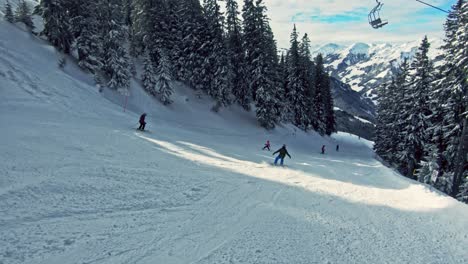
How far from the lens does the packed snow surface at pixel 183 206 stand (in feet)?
21.2

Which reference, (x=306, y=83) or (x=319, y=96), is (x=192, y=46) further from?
(x=319, y=96)

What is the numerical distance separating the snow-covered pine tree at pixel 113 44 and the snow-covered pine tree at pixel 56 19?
3.34 metres

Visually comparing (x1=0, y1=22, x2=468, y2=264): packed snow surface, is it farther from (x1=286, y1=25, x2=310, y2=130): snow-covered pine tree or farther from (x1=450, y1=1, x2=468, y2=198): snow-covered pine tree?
(x1=286, y1=25, x2=310, y2=130): snow-covered pine tree

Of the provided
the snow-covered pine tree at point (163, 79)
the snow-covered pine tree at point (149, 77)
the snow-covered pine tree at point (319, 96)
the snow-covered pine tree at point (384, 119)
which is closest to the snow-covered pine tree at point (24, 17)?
the snow-covered pine tree at point (149, 77)

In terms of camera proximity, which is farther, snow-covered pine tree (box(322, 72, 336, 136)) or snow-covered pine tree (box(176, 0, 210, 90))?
snow-covered pine tree (box(322, 72, 336, 136))

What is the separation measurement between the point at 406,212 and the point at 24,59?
29924 mm

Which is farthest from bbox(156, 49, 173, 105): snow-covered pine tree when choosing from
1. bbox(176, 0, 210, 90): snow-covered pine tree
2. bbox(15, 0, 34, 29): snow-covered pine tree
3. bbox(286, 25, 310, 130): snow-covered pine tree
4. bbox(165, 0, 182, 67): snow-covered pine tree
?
bbox(286, 25, 310, 130): snow-covered pine tree

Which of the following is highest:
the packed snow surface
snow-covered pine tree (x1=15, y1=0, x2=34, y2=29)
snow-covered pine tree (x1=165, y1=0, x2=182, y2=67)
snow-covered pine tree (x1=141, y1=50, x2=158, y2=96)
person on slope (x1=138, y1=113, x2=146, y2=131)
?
snow-covered pine tree (x1=165, y1=0, x2=182, y2=67)

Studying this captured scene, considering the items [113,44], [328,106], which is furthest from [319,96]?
[113,44]

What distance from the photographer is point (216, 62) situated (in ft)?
122

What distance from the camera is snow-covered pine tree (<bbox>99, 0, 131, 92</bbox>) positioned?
1216 inches

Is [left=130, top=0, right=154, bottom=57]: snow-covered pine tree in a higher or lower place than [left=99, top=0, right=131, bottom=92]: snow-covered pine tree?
higher

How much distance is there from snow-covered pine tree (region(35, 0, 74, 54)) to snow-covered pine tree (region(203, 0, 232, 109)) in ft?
50.8

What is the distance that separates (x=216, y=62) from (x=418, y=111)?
2290 centimetres
